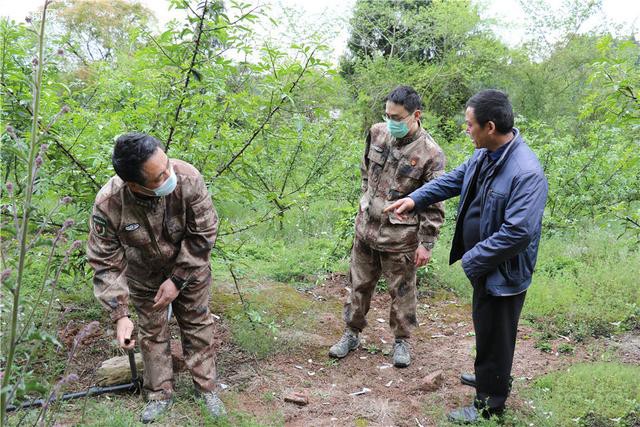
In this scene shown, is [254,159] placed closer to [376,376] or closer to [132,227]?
[376,376]

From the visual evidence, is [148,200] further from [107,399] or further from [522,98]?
[522,98]

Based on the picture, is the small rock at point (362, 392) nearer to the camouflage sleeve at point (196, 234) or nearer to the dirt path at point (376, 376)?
the dirt path at point (376, 376)

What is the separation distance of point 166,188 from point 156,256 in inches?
20.0

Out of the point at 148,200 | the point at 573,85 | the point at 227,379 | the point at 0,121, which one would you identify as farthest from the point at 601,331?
the point at 573,85

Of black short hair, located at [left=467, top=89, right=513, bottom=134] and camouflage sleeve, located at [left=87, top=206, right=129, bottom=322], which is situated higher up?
black short hair, located at [left=467, top=89, right=513, bottom=134]

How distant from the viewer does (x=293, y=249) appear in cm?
693

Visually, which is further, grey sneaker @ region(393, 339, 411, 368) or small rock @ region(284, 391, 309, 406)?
grey sneaker @ region(393, 339, 411, 368)

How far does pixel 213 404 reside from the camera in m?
3.21

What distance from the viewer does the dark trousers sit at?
2980mm

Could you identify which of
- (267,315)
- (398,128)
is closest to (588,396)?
(398,128)

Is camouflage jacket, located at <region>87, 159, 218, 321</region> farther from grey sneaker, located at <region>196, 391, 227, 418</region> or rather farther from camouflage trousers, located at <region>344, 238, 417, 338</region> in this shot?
camouflage trousers, located at <region>344, 238, 417, 338</region>

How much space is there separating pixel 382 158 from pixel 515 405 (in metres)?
1.89

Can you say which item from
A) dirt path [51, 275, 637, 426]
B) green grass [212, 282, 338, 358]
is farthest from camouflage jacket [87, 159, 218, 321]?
green grass [212, 282, 338, 358]

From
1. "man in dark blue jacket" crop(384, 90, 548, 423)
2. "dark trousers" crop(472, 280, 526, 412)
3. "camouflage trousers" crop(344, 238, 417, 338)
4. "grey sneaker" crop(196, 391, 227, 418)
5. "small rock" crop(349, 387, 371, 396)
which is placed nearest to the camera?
"man in dark blue jacket" crop(384, 90, 548, 423)
